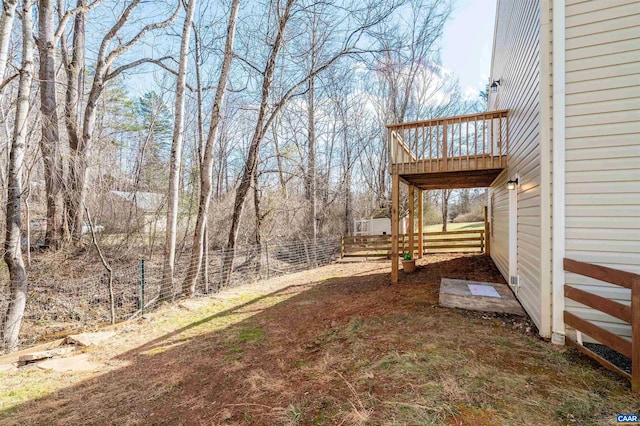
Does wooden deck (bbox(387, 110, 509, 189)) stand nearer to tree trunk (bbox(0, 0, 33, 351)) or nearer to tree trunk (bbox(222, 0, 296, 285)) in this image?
tree trunk (bbox(222, 0, 296, 285))

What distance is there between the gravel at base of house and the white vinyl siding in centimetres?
Answer: 25

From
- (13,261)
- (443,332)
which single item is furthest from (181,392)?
(13,261)

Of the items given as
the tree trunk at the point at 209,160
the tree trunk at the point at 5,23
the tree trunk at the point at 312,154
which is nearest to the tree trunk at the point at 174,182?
the tree trunk at the point at 209,160

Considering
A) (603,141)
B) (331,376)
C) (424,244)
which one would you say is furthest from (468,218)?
(331,376)

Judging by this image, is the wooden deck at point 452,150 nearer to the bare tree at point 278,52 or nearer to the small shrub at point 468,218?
the bare tree at point 278,52

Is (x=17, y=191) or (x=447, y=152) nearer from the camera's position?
(x=17, y=191)

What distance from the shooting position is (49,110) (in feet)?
20.7

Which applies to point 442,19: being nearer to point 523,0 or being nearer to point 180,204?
point 523,0

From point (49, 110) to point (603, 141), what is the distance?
9.68 m

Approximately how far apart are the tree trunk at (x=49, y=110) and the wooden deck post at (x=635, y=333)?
819cm

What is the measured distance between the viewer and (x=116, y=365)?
3.73 meters

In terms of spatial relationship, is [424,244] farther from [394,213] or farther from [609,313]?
[609,313]

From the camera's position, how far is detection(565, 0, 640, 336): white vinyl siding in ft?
9.58

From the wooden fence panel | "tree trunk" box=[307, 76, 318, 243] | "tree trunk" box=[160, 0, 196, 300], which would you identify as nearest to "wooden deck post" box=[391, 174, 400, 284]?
the wooden fence panel
